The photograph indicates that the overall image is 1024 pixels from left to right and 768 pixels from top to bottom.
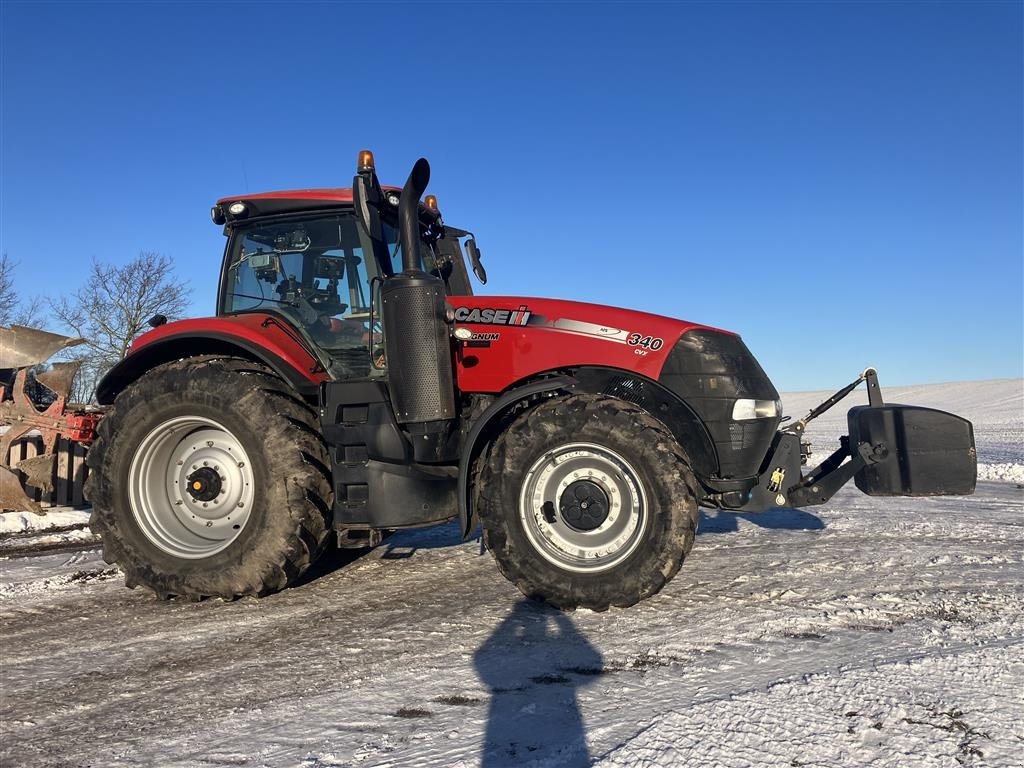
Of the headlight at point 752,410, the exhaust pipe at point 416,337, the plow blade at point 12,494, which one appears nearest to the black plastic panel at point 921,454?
the headlight at point 752,410

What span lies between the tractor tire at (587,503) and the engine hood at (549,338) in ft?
0.84

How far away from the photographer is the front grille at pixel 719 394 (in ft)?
11.6

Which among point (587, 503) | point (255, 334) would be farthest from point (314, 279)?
point (587, 503)

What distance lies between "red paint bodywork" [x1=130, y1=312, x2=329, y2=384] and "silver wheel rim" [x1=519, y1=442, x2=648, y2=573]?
143 cm

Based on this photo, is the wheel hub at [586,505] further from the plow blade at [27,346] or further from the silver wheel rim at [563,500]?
the plow blade at [27,346]

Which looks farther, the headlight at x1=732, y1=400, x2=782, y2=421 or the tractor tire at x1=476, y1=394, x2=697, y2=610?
the headlight at x1=732, y1=400, x2=782, y2=421

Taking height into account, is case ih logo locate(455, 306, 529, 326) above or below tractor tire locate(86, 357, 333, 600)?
above

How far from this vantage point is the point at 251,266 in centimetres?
445

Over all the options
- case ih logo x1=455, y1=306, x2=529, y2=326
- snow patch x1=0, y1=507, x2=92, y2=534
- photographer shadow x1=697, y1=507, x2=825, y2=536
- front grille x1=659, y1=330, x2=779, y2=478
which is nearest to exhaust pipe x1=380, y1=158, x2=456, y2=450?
case ih logo x1=455, y1=306, x2=529, y2=326

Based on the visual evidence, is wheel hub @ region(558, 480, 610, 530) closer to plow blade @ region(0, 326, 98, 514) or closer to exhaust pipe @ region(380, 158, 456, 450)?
exhaust pipe @ region(380, 158, 456, 450)

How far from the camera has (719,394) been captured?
3531mm

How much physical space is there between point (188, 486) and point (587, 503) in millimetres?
2316

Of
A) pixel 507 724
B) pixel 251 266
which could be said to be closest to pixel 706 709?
pixel 507 724

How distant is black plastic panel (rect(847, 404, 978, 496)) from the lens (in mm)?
3684
